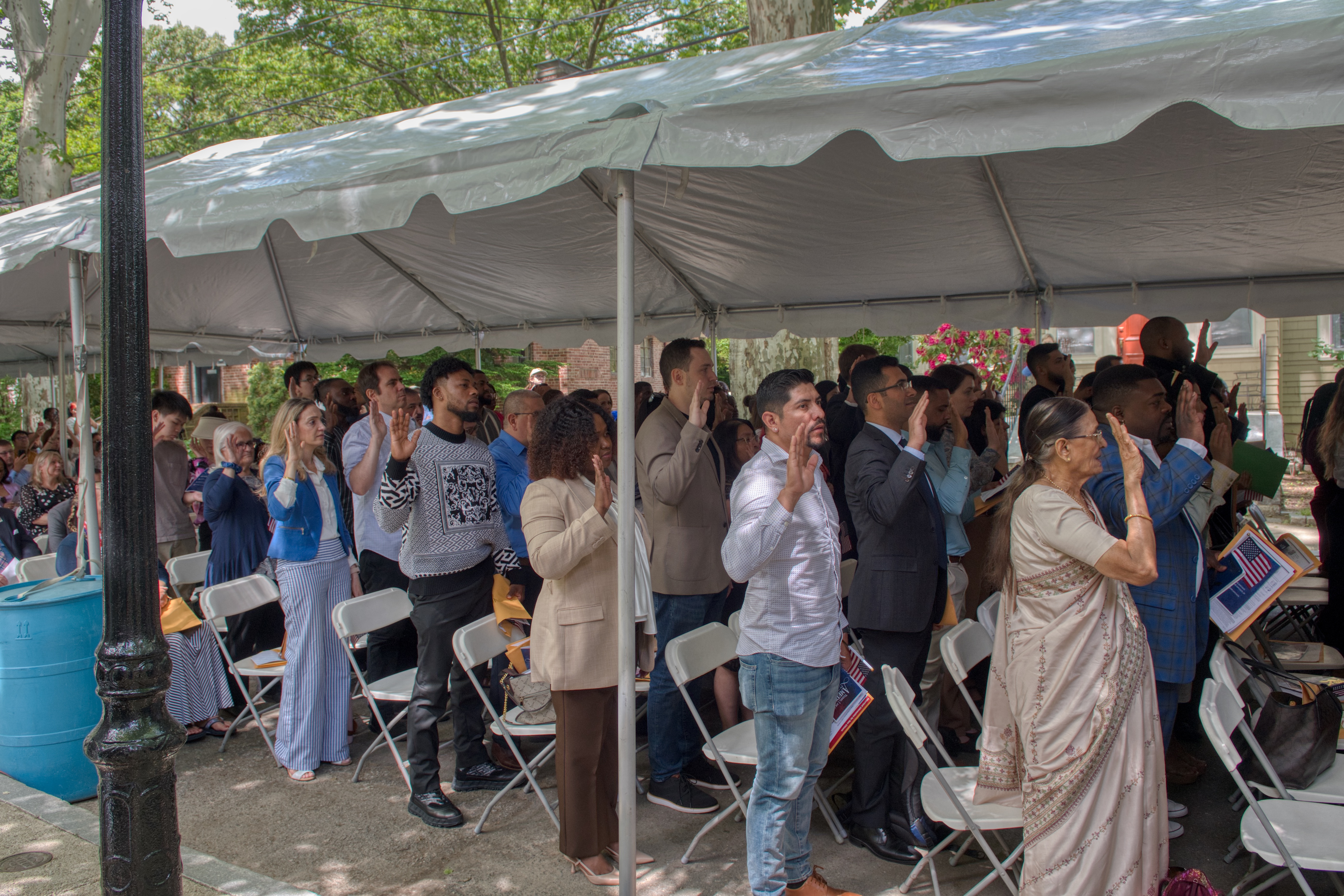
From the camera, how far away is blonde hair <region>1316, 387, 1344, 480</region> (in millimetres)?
5293

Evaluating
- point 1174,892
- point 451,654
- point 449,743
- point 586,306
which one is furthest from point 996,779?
point 586,306

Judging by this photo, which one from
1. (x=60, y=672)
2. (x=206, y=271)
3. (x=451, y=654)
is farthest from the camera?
(x=206, y=271)

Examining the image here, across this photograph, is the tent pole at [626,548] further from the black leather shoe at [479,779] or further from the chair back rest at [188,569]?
the chair back rest at [188,569]

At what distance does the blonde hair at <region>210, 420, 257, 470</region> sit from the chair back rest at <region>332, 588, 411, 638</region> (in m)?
1.10

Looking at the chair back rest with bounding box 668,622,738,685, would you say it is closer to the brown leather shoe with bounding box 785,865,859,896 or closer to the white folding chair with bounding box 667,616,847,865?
the white folding chair with bounding box 667,616,847,865

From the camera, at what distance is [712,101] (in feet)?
9.99

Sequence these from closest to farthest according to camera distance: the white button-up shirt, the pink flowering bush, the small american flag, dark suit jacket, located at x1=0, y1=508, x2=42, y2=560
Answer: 1. the white button-up shirt
2. the small american flag
3. dark suit jacket, located at x1=0, y1=508, x2=42, y2=560
4. the pink flowering bush

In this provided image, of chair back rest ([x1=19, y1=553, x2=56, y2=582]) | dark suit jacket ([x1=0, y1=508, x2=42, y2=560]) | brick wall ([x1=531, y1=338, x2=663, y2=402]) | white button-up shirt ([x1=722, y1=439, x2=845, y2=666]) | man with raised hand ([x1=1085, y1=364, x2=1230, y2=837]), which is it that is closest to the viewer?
white button-up shirt ([x1=722, y1=439, x2=845, y2=666])

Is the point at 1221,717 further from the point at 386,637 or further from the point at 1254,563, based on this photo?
the point at 386,637

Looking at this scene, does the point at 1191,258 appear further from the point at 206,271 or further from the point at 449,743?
the point at 206,271

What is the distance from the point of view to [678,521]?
4.31 m

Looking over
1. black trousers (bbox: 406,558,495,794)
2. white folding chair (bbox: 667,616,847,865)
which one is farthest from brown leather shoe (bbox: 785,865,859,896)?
black trousers (bbox: 406,558,495,794)

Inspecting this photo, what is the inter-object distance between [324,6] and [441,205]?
15451 mm

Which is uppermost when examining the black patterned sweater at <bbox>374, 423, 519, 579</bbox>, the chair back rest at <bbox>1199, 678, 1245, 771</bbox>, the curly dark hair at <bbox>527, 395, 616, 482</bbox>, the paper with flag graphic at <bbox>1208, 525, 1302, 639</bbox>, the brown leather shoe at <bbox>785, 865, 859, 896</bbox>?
the curly dark hair at <bbox>527, 395, 616, 482</bbox>
